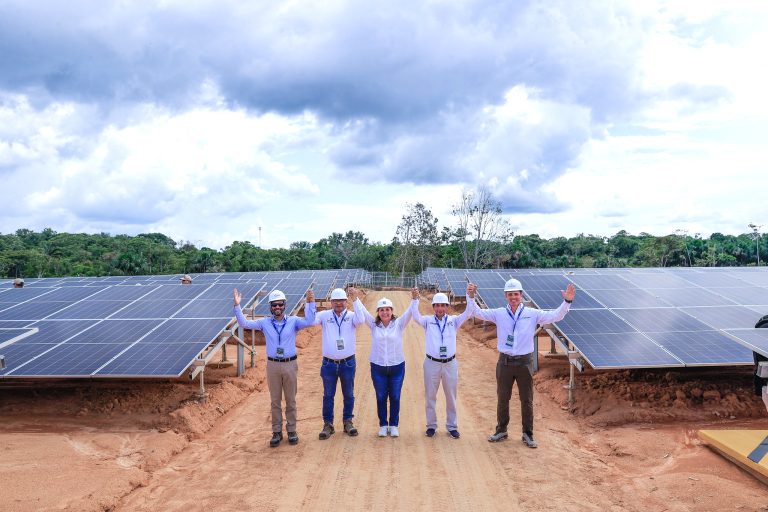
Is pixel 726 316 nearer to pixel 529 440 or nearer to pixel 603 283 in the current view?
pixel 603 283

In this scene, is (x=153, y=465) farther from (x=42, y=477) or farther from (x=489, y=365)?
(x=489, y=365)

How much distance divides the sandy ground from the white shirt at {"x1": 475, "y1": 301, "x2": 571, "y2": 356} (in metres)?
1.58

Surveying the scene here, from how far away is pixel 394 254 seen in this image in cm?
6116

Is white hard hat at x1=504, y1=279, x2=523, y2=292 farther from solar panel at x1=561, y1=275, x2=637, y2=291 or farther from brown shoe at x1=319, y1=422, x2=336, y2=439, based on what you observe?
solar panel at x1=561, y1=275, x2=637, y2=291

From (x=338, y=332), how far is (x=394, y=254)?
177 ft

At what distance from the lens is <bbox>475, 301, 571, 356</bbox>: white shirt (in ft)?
23.2

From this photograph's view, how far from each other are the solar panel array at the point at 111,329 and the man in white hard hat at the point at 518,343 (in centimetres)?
488

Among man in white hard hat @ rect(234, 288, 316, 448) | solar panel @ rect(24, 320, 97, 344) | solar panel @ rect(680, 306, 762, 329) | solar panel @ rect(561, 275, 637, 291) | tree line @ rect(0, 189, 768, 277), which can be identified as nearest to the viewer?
man in white hard hat @ rect(234, 288, 316, 448)

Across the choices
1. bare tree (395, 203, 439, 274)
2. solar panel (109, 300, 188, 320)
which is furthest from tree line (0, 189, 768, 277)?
solar panel (109, 300, 188, 320)

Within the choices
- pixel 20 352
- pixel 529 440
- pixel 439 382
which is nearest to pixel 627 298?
pixel 529 440

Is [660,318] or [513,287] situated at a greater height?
[513,287]

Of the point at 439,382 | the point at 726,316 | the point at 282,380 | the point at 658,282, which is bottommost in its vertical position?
the point at 439,382

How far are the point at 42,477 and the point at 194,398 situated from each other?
335cm

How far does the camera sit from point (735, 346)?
9.36 meters
